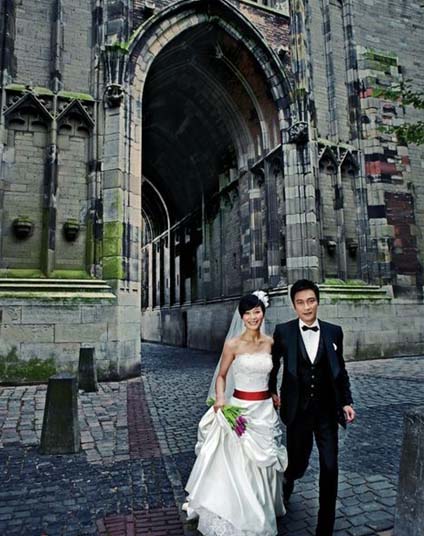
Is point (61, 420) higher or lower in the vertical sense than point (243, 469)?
lower

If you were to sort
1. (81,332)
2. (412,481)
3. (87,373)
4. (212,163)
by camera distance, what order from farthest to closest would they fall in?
1. (212,163)
2. (81,332)
3. (87,373)
4. (412,481)

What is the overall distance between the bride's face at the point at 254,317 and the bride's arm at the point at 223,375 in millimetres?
223

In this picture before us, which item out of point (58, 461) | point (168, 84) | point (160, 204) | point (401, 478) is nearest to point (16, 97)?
point (168, 84)

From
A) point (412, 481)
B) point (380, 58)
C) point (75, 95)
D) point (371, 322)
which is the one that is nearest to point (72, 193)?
point (75, 95)

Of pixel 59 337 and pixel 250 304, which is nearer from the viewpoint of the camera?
pixel 250 304

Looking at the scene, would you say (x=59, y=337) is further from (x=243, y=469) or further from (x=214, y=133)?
(x=214, y=133)

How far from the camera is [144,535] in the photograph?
2.69 meters

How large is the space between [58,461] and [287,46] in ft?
40.6

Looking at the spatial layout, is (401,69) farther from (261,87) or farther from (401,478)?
(401,478)

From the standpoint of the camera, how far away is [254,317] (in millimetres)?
2809

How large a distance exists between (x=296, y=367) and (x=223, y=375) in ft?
1.73

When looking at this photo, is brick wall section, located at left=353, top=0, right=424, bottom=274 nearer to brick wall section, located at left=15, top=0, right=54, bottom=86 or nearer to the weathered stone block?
brick wall section, located at left=15, top=0, right=54, bottom=86

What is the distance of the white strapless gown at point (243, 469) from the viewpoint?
2445 millimetres

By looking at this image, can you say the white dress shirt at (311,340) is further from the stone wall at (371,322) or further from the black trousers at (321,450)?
the stone wall at (371,322)
